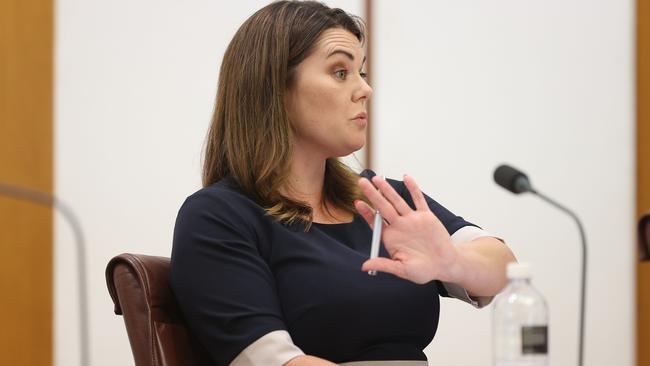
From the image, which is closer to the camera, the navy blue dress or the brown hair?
the navy blue dress

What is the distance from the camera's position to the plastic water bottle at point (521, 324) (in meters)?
1.11

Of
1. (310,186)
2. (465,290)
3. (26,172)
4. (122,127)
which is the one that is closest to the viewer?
(465,290)

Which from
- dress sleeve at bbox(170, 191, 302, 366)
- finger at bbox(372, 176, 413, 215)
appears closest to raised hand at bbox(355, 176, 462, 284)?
finger at bbox(372, 176, 413, 215)

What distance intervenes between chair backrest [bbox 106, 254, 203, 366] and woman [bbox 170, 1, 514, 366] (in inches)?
1.1

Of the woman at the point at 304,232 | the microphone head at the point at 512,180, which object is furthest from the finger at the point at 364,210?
the microphone head at the point at 512,180

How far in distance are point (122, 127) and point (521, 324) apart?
1.96 meters

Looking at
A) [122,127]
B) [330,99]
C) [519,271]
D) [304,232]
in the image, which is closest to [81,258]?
[519,271]

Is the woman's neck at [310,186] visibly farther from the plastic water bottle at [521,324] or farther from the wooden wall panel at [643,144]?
the wooden wall panel at [643,144]

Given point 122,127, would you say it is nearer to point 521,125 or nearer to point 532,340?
point 521,125

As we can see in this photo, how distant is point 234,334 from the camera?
1.55 m

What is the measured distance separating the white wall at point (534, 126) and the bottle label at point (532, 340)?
205 cm

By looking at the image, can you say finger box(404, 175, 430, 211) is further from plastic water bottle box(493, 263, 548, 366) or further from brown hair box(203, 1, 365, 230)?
brown hair box(203, 1, 365, 230)

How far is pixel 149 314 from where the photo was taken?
1532 millimetres

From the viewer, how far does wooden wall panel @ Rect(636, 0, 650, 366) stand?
10.3ft
